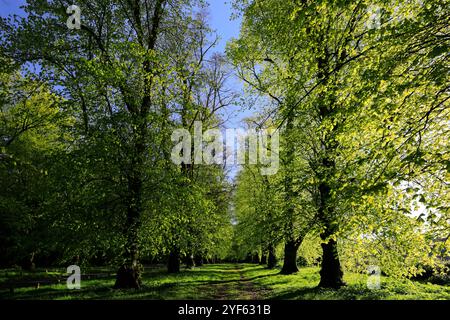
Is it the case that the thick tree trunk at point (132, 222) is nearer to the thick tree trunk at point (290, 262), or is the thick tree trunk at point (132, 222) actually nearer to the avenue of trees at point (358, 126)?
the avenue of trees at point (358, 126)

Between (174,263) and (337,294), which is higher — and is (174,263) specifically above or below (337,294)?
→ below

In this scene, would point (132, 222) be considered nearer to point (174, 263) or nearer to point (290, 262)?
point (174, 263)

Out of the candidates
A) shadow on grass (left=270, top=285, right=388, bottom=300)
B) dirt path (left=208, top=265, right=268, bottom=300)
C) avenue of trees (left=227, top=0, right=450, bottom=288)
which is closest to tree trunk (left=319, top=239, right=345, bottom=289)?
avenue of trees (left=227, top=0, right=450, bottom=288)

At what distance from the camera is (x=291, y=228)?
634 inches

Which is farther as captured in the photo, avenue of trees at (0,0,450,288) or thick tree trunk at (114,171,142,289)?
thick tree trunk at (114,171,142,289)

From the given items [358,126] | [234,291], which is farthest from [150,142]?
[234,291]

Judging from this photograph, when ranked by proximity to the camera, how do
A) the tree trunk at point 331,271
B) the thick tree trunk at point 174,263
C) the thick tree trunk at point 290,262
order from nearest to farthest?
the tree trunk at point 331,271 < the thick tree trunk at point 290,262 < the thick tree trunk at point 174,263

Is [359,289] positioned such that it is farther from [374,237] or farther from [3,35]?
[3,35]

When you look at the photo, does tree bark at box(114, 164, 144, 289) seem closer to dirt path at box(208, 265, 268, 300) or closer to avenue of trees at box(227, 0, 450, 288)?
dirt path at box(208, 265, 268, 300)

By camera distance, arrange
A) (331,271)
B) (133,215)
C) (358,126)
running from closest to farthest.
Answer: (358,126)
(133,215)
(331,271)

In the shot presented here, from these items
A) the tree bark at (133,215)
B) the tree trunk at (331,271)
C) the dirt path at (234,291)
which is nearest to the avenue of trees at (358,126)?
the tree trunk at (331,271)

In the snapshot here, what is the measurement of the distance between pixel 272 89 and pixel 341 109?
12.0 m

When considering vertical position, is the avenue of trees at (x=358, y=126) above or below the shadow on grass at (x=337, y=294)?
above

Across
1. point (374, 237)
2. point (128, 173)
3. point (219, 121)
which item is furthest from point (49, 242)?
point (219, 121)
